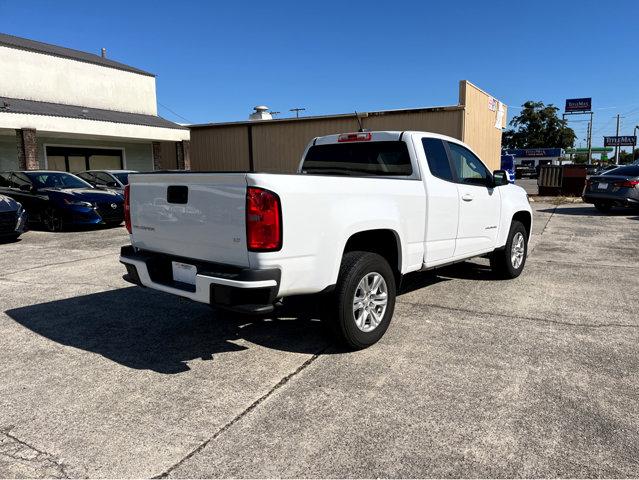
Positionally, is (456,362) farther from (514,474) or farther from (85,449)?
(85,449)

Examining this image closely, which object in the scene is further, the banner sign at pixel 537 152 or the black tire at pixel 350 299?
the banner sign at pixel 537 152

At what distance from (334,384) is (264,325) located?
4.71 feet

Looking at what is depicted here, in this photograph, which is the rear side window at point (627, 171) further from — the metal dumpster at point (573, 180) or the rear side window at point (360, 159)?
the rear side window at point (360, 159)

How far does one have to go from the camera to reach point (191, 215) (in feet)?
11.8

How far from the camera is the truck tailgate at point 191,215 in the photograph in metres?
3.30

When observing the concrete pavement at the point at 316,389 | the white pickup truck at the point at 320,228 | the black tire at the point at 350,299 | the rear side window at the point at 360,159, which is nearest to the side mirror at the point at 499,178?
the white pickup truck at the point at 320,228

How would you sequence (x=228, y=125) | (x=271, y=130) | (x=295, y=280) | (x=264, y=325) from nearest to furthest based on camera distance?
(x=295, y=280) → (x=264, y=325) → (x=271, y=130) → (x=228, y=125)

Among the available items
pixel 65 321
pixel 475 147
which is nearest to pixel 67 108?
pixel 475 147

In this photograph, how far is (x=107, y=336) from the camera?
4.37 meters

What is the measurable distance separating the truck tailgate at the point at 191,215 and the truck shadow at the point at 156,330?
844mm

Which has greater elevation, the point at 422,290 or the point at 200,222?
the point at 200,222

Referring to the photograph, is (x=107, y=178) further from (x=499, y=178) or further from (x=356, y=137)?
(x=499, y=178)

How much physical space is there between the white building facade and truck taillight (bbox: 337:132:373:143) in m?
14.7

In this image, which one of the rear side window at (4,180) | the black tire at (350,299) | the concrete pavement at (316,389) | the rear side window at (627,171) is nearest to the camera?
the concrete pavement at (316,389)
